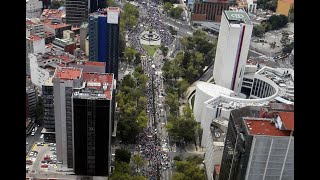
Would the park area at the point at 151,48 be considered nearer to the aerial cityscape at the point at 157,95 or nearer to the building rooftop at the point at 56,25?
the aerial cityscape at the point at 157,95

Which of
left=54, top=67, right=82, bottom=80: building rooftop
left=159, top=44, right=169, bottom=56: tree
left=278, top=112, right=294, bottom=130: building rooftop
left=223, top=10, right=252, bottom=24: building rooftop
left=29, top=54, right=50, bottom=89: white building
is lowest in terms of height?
left=29, top=54, right=50, bottom=89: white building

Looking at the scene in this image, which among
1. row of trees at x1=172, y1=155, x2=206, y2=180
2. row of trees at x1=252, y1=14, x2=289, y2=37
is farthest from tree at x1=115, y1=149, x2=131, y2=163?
row of trees at x1=252, y1=14, x2=289, y2=37

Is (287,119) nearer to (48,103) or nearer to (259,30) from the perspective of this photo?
(48,103)

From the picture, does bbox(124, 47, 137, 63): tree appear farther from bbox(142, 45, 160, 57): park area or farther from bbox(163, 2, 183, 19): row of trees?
bbox(163, 2, 183, 19): row of trees

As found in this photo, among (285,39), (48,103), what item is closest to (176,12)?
(285,39)

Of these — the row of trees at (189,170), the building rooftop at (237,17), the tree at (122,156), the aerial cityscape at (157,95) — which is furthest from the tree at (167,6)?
the tree at (122,156)
